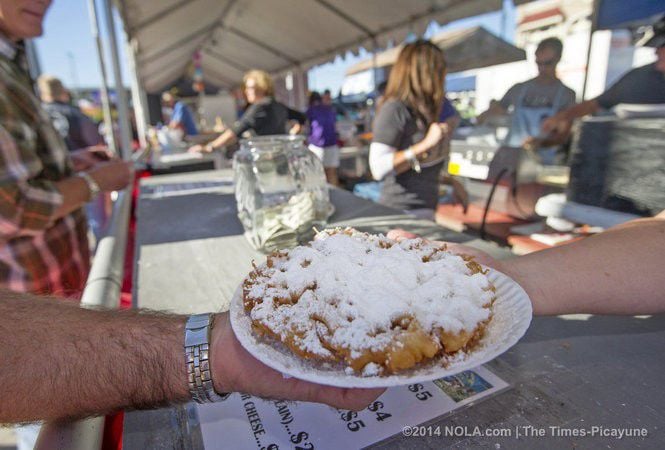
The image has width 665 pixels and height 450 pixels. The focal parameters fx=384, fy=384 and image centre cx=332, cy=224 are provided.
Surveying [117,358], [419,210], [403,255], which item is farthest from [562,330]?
[419,210]

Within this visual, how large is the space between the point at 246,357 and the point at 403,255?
0.33 m

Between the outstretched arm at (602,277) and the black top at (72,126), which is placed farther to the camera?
the black top at (72,126)

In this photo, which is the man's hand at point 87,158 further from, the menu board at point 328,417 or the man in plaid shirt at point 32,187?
the menu board at point 328,417

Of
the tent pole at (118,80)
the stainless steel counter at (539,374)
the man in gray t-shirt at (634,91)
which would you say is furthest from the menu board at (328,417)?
the tent pole at (118,80)

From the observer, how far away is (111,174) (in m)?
1.83

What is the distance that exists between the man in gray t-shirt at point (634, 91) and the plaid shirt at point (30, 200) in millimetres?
2876

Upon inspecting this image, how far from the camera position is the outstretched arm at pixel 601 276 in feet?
2.63

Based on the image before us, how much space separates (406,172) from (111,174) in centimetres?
160

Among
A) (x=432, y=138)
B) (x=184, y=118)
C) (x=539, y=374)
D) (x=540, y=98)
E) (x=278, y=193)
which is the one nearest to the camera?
(x=539, y=374)

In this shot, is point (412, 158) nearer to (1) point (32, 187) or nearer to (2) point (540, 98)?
(1) point (32, 187)

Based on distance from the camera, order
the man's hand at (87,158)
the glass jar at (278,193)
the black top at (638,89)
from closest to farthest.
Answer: the glass jar at (278,193), the black top at (638,89), the man's hand at (87,158)

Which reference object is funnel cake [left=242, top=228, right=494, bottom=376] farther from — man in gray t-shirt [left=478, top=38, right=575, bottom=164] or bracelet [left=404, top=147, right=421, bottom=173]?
man in gray t-shirt [left=478, top=38, right=575, bottom=164]

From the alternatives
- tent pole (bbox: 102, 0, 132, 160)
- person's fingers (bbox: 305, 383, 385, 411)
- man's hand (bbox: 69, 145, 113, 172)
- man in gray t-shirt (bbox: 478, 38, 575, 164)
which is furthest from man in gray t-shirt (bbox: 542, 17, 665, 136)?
tent pole (bbox: 102, 0, 132, 160)

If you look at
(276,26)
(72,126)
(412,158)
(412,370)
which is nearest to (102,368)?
(412,370)
